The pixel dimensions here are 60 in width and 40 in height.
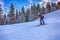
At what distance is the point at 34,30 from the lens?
2.47 metres

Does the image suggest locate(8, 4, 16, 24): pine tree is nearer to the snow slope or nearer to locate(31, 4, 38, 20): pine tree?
the snow slope

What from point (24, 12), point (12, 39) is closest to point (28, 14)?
point (24, 12)

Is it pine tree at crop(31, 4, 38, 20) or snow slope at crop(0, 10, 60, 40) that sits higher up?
pine tree at crop(31, 4, 38, 20)

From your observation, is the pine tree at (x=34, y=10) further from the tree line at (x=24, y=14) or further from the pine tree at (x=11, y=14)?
the pine tree at (x=11, y=14)

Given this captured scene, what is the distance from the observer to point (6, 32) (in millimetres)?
2498

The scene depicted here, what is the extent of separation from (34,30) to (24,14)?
0.29 meters

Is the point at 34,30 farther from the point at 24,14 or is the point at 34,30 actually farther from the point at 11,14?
the point at 11,14

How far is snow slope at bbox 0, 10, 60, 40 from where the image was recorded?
92.6 inches

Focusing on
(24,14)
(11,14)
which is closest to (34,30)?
(24,14)

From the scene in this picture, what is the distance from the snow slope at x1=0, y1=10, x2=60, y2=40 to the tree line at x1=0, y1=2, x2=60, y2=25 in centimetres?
6

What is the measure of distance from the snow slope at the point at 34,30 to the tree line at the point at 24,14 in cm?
6

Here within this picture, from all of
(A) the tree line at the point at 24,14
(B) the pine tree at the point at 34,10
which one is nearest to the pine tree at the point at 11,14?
(A) the tree line at the point at 24,14

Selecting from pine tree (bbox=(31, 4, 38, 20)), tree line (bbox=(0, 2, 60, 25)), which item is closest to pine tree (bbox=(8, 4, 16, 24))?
tree line (bbox=(0, 2, 60, 25))

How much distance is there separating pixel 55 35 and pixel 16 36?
520 millimetres
